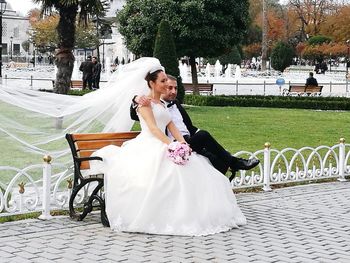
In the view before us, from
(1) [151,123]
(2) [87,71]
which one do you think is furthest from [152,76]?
(2) [87,71]

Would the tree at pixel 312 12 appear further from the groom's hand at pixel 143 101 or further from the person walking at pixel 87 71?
the groom's hand at pixel 143 101

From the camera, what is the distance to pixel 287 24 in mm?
69062

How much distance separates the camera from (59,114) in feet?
23.4

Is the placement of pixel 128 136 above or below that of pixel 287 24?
below

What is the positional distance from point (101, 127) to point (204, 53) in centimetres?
1693

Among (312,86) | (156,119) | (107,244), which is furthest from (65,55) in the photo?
(312,86)

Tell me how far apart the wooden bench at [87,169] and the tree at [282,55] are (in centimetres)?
4328

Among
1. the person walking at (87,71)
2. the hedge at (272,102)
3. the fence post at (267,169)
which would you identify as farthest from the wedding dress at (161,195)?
the person walking at (87,71)

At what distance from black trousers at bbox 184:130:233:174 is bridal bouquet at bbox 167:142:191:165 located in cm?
54

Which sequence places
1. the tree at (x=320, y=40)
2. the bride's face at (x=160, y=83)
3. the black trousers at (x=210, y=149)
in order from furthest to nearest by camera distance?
the tree at (x=320, y=40), the black trousers at (x=210, y=149), the bride's face at (x=160, y=83)

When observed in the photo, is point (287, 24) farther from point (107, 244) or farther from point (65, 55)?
point (107, 244)

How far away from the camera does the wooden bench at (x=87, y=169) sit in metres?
6.50

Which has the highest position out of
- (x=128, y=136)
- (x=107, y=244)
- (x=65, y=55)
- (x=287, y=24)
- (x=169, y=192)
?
(x=287, y=24)

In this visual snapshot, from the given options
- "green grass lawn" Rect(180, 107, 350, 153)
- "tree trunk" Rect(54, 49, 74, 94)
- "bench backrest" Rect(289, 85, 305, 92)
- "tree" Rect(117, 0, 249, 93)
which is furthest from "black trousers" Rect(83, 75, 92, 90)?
"tree trunk" Rect(54, 49, 74, 94)
